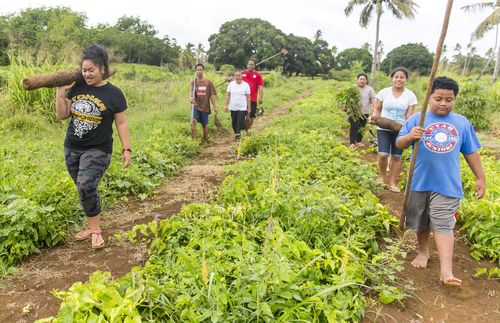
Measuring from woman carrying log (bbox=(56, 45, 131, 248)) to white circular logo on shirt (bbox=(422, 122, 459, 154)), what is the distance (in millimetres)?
2692

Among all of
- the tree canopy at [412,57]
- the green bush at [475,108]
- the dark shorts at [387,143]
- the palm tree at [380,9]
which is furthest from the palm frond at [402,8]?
the tree canopy at [412,57]

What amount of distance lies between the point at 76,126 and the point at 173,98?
9.59m

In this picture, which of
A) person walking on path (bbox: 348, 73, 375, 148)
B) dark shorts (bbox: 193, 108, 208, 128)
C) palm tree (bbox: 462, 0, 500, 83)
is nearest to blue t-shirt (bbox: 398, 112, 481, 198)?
person walking on path (bbox: 348, 73, 375, 148)

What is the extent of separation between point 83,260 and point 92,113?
4.30ft

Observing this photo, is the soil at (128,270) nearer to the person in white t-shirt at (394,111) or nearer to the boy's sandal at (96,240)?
the boy's sandal at (96,240)

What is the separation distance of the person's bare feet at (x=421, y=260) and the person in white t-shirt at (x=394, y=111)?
191 centimetres

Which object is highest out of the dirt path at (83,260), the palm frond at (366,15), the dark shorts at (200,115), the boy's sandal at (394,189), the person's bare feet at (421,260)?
the palm frond at (366,15)

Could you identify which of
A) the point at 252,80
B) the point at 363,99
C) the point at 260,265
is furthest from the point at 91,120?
the point at 252,80

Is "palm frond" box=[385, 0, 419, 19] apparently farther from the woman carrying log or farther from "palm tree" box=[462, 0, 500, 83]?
the woman carrying log

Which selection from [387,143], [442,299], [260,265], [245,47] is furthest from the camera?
[245,47]

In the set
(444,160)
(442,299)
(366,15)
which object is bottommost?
(442,299)

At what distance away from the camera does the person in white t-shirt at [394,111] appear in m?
5.04

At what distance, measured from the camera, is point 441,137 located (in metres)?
2.95

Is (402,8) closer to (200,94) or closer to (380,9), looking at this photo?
(380,9)
